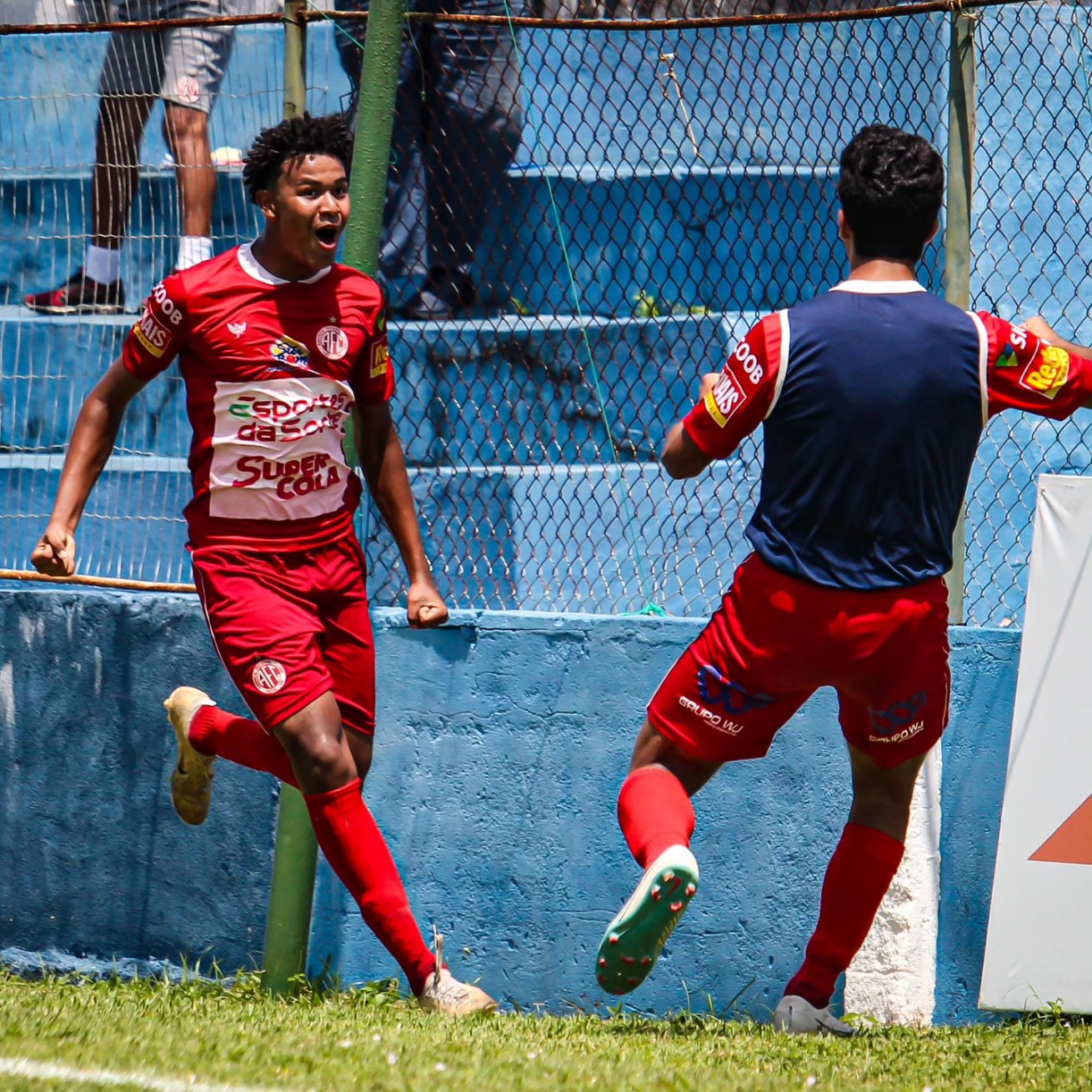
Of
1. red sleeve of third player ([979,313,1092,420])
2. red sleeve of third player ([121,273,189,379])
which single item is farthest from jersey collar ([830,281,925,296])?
red sleeve of third player ([121,273,189,379])

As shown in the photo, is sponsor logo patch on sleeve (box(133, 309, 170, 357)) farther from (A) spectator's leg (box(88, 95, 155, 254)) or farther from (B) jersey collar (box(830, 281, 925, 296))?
(B) jersey collar (box(830, 281, 925, 296))

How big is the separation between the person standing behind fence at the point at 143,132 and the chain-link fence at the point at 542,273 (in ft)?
0.19

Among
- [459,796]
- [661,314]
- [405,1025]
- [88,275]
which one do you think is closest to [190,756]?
[459,796]

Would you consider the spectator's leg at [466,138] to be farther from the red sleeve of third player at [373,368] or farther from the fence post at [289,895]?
the fence post at [289,895]

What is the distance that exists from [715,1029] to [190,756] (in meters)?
1.77

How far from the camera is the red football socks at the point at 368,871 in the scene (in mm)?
4258

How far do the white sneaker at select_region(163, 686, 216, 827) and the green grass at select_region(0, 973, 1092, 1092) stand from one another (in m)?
0.58

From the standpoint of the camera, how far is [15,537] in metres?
6.03

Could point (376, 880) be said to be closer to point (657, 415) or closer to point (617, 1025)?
point (617, 1025)

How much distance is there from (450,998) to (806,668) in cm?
135

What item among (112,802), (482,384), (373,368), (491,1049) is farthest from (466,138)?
(491,1049)

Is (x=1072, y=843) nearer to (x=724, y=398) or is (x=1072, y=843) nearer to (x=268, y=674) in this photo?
(x=724, y=398)

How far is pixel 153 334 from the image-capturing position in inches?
171

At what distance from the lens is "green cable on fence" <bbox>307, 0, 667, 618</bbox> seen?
5.41 meters
